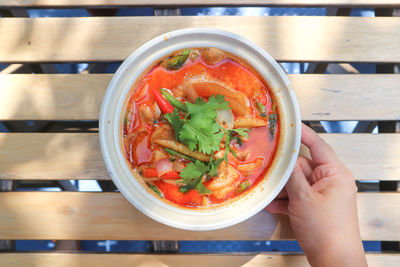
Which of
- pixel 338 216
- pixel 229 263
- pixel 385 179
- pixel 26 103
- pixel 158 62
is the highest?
pixel 158 62

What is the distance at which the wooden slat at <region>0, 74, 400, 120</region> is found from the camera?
141 centimetres

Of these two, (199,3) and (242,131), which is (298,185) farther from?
(199,3)

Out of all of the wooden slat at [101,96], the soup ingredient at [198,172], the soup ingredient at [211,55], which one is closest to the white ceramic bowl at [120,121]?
the soup ingredient at [211,55]

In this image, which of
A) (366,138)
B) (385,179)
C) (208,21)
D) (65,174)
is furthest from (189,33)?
(385,179)

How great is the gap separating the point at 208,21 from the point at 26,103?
3.11 ft

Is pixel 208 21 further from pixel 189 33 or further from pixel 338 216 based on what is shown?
pixel 338 216

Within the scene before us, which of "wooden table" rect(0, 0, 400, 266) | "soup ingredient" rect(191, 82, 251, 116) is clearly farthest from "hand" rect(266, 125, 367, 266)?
"soup ingredient" rect(191, 82, 251, 116)

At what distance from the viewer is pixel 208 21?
139 centimetres

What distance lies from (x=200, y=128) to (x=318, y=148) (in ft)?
1.94

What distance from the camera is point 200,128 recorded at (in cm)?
102

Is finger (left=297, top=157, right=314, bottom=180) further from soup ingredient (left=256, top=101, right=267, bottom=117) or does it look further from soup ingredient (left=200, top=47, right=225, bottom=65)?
soup ingredient (left=200, top=47, right=225, bottom=65)

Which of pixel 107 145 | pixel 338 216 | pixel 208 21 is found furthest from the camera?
pixel 208 21

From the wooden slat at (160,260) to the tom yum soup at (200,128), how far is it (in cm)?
44

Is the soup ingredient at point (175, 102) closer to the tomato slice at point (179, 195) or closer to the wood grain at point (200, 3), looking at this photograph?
the tomato slice at point (179, 195)
